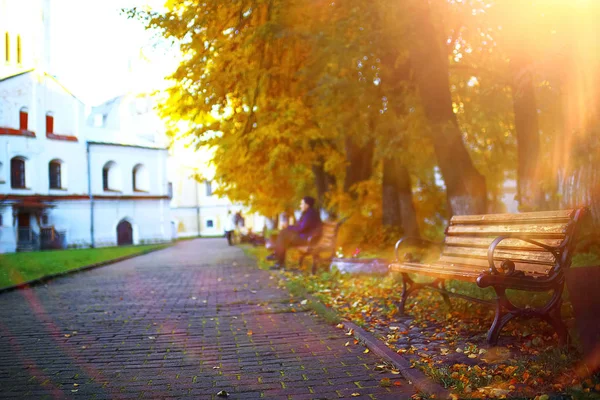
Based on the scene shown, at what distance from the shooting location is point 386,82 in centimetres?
1128

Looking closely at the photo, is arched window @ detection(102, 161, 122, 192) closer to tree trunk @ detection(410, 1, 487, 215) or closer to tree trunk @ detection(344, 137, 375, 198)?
tree trunk @ detection(344, 137, 375, 198)

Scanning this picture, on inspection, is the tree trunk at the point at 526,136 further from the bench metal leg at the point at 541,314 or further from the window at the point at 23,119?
the window at the point at 23,119

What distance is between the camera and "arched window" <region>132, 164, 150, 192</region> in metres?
48.4

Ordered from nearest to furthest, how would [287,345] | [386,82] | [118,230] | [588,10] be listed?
[287,345] < [588,10] < [386,82] < [118,230]

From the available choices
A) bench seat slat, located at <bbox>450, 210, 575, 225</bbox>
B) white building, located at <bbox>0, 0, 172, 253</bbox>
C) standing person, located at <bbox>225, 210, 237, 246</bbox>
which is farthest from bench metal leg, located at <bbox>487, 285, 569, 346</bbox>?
standing person, located at <bbox>225, 210, 237, 246</bbox>

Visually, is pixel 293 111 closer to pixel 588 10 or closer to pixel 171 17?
pixel 171 17

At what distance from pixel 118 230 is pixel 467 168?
41.3m

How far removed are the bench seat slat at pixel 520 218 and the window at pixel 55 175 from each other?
39.1 meters

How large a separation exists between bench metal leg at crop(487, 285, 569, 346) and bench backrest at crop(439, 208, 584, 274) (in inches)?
11.0

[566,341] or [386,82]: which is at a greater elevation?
[386,82]

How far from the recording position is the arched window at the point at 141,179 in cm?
4841

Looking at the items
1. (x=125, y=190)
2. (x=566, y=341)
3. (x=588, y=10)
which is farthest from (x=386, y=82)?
(x=125, y=190)

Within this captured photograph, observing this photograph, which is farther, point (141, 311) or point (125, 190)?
point (125, 190)

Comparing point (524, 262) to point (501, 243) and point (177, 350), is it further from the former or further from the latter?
point (177, 350)
